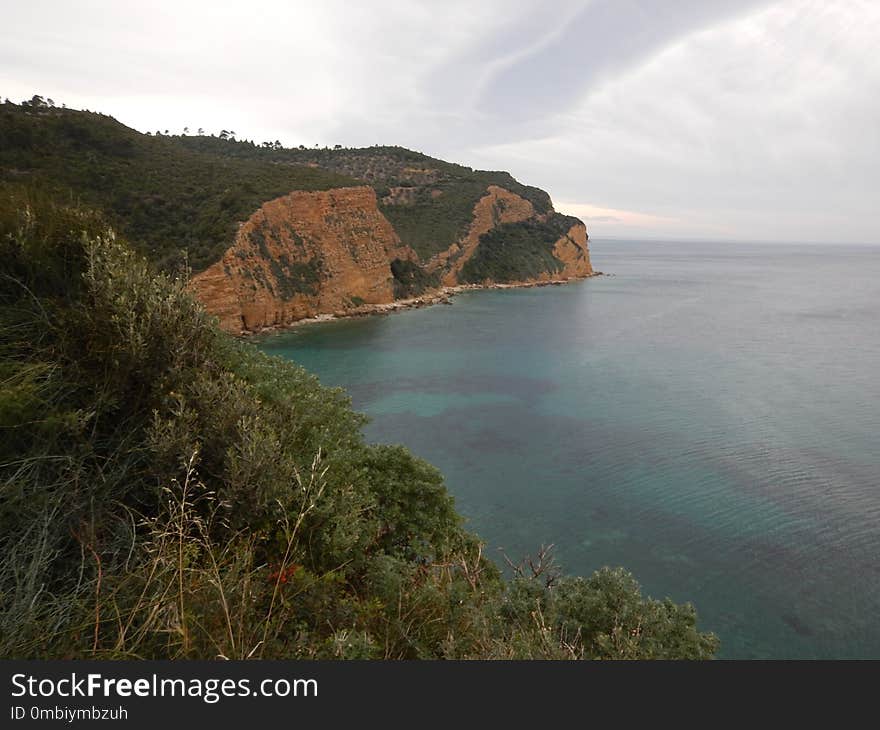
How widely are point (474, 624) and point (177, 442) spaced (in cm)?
304

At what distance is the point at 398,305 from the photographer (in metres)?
53.3

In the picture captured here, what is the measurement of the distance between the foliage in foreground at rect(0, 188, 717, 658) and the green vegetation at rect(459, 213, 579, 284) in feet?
224

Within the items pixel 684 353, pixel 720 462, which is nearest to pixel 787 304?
pixel 684 353

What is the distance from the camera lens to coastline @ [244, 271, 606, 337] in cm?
4106

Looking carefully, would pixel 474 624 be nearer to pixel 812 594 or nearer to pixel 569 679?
pixel 569 679

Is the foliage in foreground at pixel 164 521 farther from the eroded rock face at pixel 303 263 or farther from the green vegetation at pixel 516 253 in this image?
the green vegetation at pixel 516 253

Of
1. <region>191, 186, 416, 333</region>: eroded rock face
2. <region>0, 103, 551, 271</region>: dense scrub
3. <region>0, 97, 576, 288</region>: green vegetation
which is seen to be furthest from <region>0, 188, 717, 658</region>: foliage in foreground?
<region>191, 186, 416, 333</region>: eroded rock face

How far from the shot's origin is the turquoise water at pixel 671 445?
12.4m

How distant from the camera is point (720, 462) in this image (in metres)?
18.9

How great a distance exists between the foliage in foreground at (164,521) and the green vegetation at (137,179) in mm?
27545

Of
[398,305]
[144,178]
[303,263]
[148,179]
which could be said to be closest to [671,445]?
[303,263]

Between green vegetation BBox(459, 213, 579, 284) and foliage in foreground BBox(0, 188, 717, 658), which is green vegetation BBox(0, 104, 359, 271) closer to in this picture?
foliage in foreground BBox(0, 188, 717, 658)

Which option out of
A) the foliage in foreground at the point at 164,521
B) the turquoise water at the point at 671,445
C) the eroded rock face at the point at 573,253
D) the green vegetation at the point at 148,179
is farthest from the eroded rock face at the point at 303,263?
the eroded rock face at the point at 573,253

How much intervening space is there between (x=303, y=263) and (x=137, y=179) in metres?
14.1
